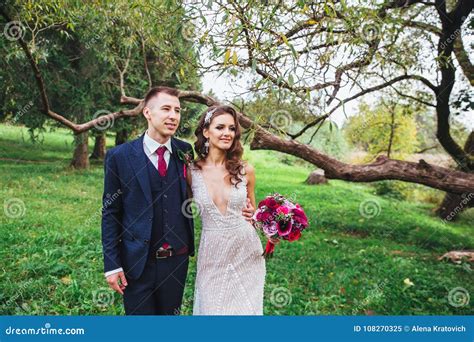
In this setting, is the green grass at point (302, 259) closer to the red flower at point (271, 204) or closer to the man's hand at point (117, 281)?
the man's hand at point (117, 281)

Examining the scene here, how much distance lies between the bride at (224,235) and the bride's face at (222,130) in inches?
1.6

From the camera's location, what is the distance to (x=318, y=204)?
1023 cm

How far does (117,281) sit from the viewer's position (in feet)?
8.02

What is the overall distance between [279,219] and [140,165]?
90cm

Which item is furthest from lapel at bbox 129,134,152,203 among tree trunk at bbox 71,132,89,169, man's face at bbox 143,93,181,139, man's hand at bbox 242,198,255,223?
tree trunk at bbox 71,132,89,169

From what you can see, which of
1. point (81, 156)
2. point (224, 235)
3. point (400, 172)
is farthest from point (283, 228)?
point (81, 156)

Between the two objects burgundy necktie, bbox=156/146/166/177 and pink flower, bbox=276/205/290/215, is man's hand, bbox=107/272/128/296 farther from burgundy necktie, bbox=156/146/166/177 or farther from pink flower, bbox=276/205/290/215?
pink flower, bbox=276/205/290/215

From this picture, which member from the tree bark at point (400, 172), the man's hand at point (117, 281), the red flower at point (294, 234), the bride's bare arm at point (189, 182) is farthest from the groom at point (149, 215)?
the tree bark at point (400, 172)

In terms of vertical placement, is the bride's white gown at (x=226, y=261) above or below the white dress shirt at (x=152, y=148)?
below

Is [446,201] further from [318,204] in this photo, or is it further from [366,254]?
[366,254]

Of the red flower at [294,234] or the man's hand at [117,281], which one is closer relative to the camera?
the man's hand at [117,281]

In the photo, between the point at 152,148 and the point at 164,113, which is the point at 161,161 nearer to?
the point at 152,148

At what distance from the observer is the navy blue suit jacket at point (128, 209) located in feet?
7.96

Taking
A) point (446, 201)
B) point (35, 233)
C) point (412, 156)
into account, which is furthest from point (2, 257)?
point (412, 156)
